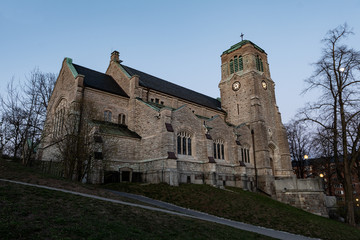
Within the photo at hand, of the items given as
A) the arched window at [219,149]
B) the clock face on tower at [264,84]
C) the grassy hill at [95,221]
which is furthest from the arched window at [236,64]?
the grassy hill at [95,221]

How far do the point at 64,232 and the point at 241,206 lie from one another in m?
13.6

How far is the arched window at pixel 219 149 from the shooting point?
28.1 metres

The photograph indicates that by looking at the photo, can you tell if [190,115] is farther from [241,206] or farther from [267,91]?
[267,91]

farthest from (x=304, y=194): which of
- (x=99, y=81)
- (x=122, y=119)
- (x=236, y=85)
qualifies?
(x=99, y=81)

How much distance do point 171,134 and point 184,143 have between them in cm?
272

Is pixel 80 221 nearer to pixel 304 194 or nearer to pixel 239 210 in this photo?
pixel 239 210

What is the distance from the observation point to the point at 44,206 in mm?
8203

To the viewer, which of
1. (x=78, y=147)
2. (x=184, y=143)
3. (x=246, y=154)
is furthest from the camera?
(x=246, y=154)

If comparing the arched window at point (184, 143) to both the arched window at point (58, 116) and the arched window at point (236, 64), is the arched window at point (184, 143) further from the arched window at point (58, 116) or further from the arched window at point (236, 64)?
the arched window at point (236, 64)

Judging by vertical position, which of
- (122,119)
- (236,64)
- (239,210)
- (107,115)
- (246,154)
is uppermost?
(236,64)

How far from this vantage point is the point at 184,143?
24844 millimetres

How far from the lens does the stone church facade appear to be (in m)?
22.5

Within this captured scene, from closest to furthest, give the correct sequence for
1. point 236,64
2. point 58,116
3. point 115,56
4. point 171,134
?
point 171,134 < point 58,116 < point 115,56 < point 236,64

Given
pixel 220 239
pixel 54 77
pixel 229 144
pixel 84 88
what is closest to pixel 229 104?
pixel 229 144
